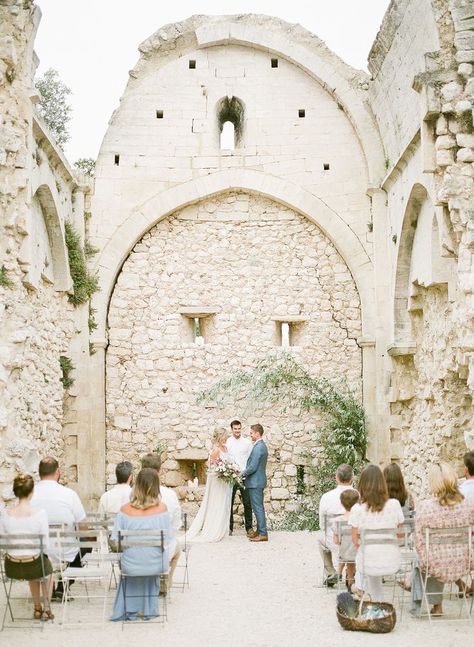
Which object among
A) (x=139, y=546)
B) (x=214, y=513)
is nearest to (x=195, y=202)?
(x=214, y=513)

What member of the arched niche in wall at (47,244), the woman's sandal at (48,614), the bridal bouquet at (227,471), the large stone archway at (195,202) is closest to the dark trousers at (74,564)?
the woman's sandal at (48,614)

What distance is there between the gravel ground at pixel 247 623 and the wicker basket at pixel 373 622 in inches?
2.3

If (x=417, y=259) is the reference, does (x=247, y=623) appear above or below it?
below

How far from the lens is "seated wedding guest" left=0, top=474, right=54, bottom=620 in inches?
271

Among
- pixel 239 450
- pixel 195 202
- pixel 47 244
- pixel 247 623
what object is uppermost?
pixel 195 202

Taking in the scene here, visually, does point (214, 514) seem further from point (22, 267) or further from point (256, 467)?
point (22, 267)

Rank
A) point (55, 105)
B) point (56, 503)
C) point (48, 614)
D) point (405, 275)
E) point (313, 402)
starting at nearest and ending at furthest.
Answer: point (48, 614) < point (56, 503) < point (405, 275) < point (313, 402) < point (55, 105)

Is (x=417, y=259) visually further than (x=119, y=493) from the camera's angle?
Answer: Yes

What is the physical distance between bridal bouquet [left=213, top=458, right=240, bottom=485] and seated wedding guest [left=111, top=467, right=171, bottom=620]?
4.67 metres

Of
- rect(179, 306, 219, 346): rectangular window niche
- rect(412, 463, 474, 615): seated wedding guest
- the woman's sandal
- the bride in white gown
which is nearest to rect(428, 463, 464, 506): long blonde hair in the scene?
rect(412, 463, 474, 615): seated wedding guest

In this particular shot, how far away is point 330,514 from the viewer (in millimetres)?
8273

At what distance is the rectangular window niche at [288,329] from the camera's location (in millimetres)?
14633

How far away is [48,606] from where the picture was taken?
23.4 ft

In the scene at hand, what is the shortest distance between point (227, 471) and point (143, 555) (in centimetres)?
491
